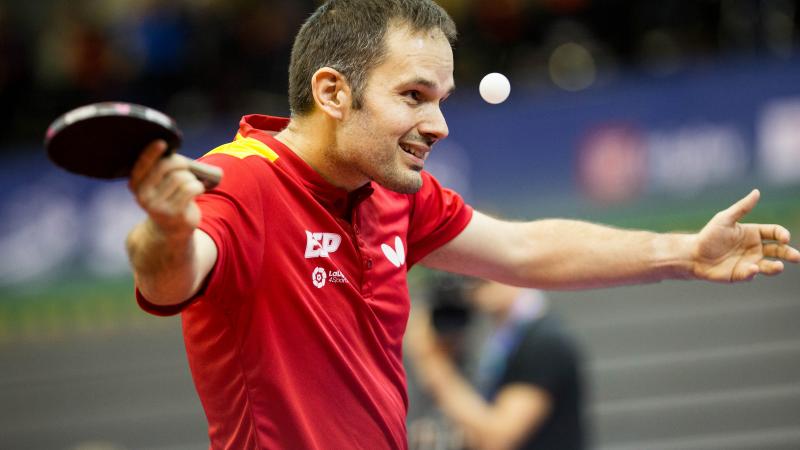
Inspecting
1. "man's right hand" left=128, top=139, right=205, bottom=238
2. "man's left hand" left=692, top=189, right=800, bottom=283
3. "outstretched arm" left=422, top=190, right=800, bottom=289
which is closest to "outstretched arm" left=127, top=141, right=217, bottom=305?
"man's right hand" left=128, top=139, right=205, bottom=238

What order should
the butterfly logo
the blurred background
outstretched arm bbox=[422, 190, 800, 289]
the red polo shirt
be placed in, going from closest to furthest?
the red polo shirt
the butterfly logo
outstretched arm bbox=[422, 190, 800, 289]
the blurred background

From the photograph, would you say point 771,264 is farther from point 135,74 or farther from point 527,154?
point 135,74

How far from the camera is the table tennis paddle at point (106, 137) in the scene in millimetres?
2332

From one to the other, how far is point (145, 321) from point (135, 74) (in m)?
2.68

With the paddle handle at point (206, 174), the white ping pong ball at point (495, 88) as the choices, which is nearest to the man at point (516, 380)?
the white ping pong ball at point (495, 88)

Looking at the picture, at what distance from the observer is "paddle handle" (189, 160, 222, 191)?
2.54 m

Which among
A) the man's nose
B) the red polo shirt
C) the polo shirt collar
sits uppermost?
the man's nose

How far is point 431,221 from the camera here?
12.1 ft

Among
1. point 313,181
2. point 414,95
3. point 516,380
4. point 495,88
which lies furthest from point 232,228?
point 516,380

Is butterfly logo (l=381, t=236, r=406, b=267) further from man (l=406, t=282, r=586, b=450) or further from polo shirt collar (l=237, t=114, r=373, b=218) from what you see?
man (l=406, t=282, r=586, b=450)

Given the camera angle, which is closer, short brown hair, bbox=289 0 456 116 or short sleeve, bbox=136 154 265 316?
short sleeve, bbox=136 154 265 316

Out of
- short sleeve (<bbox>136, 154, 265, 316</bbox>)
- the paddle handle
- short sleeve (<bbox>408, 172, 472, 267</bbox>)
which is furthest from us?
short sleeve (<bbox>408, 172, 472, 267</bbox>)

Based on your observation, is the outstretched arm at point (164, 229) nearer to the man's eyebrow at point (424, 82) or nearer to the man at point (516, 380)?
the man's eyebrow at point (424, 82)

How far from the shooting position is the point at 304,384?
119 inches
